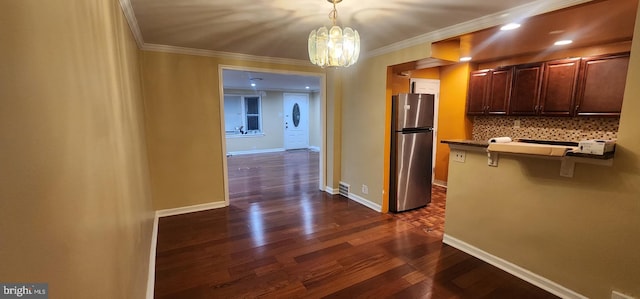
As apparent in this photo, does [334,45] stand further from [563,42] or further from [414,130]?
[563,42]

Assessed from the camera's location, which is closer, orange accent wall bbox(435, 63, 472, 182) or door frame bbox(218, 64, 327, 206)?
door frame bbox(218, 64, 327, 206)

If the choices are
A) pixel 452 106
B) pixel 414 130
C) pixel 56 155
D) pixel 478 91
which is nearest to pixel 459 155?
pixel 414 130

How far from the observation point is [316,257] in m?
2.63

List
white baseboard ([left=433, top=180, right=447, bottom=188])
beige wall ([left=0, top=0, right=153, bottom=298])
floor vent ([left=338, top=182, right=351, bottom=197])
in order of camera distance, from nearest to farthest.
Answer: beige wall ([left=0, top=0, right=153, bottom=298]) → floor vent ([left=338, top=182, right=351, bottom=197]) → white baseboard ([left=433, top=180, right=447, bottom=188])

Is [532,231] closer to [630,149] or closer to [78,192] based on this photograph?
[630,149]

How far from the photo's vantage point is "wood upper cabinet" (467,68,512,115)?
3.94 meters

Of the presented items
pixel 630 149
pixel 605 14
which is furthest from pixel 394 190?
pixel 605 14

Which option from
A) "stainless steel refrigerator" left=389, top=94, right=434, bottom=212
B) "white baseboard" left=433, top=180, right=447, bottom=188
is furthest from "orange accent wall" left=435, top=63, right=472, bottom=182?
"stainless steel refrigerator" left=389, top=94, right=434, bottom=212

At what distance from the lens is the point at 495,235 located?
8.19 feet

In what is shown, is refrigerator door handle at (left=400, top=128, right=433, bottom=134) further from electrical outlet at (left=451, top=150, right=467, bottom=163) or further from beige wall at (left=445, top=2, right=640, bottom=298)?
beige wall at (left=445, top=2, right=640, bottom=298)

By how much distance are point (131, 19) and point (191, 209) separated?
2441mm

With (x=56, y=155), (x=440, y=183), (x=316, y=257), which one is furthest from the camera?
(x=440, y=183)

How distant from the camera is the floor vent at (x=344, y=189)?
444cm

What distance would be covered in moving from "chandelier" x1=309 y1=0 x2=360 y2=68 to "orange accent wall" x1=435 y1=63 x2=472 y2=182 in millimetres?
3212
